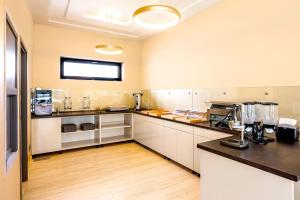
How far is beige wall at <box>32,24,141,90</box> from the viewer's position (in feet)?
12.4

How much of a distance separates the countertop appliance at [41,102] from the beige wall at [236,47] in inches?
96.6

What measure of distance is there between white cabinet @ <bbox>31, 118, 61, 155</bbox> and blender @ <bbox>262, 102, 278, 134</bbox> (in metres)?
3.44

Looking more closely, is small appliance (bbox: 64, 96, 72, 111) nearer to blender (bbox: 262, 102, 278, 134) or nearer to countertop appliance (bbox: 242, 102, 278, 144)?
countertop appliance (bbox: 242, 102, 278, 144)

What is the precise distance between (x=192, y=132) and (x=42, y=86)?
319 cm

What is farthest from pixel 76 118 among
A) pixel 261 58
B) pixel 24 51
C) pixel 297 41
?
pixel 297 41

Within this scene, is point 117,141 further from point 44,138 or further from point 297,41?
point 297,41

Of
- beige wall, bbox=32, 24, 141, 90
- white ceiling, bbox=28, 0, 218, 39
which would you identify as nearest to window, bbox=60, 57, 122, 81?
beige wall, bbox=32, 24, 141, 90

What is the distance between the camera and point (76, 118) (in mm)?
4141

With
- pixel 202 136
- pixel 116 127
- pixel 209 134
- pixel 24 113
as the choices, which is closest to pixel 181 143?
pixel 202 136

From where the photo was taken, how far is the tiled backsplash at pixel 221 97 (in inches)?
82.8

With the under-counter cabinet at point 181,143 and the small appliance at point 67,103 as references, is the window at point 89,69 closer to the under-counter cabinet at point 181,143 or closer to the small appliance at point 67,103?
the small appliance at point 67,103

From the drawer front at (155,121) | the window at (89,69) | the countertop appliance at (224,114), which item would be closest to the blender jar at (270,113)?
the countertop appliance at (224,114)

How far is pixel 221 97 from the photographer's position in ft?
9.49

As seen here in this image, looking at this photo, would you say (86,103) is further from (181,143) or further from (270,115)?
(270,115)
